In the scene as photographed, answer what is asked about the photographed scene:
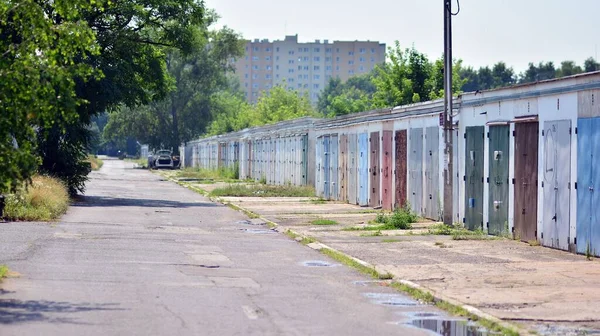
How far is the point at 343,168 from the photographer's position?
124 feet

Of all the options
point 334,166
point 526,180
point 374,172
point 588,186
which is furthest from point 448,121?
point 334,166

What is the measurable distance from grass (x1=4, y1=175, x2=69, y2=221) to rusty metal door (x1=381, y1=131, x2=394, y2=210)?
9555 millimetres

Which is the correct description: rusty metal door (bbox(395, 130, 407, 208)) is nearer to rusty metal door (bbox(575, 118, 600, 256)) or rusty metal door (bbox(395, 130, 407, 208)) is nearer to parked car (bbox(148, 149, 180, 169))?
rusty metal door (bbox(575, 118, 600, 256))

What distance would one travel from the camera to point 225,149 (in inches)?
3108

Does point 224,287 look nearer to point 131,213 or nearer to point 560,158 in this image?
point 560,158

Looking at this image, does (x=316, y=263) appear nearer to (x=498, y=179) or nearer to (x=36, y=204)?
(x=498, y=179)

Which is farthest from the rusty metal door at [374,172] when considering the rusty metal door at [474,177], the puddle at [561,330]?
the puddle at [561,330]

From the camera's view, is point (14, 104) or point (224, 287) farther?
point (224, 287)

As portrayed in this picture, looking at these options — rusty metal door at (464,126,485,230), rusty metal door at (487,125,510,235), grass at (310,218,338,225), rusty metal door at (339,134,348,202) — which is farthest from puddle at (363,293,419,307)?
rusty metal door at (339,134,348,202)

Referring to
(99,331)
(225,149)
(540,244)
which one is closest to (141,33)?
(540,244)

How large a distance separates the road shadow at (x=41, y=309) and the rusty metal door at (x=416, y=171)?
17.3 metres

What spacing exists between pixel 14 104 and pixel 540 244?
11.3 meters

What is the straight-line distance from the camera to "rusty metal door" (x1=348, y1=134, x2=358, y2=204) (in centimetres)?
3602

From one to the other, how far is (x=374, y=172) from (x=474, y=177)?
981 centimetres
